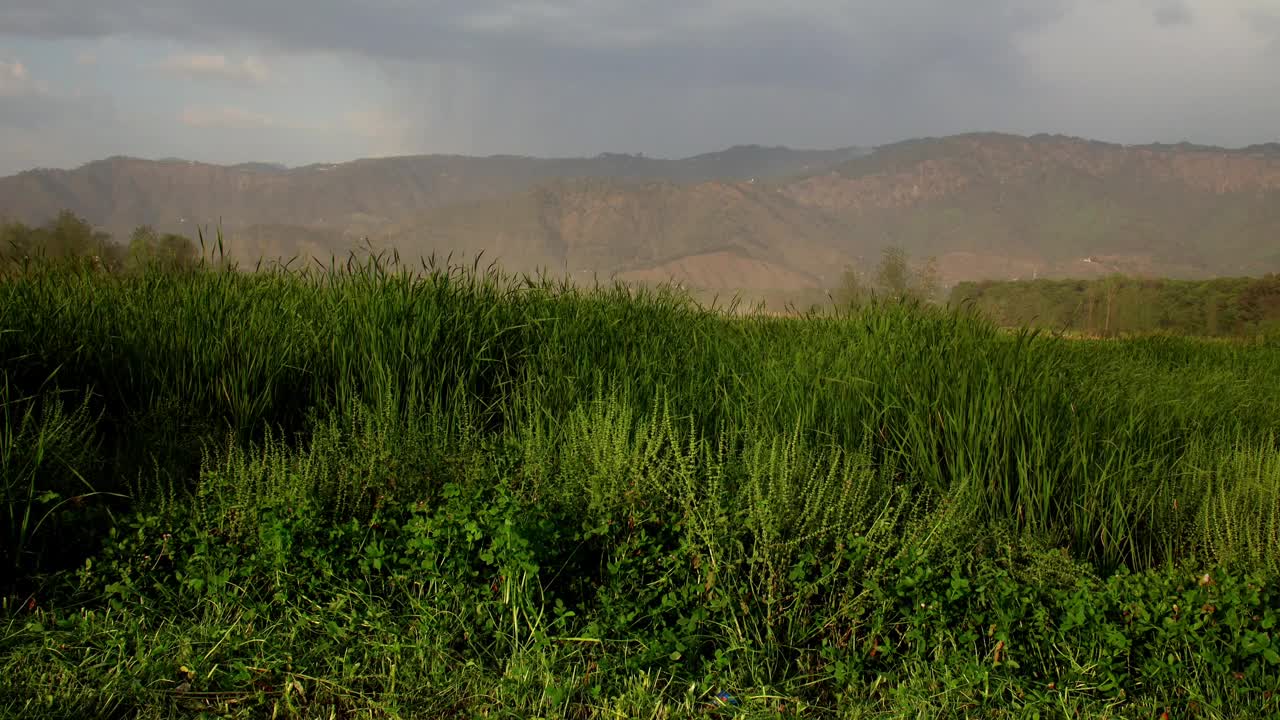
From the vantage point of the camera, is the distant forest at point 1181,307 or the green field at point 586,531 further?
the distant forest at point 1181,307

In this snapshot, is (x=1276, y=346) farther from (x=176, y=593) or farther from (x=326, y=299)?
(x=176, y=593)

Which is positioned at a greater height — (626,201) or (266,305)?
(626,201)

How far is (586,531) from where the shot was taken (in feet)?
9.75

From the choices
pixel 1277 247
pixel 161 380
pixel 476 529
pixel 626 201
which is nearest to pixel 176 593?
pixel 476 529

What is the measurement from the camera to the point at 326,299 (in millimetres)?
4969

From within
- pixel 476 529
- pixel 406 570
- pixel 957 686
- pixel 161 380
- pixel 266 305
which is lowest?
pixel 957 686

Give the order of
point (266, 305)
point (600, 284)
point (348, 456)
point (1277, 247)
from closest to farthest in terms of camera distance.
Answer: point (348, 456) → point (266, 305) → point (600, 284) → point (1277, 247)

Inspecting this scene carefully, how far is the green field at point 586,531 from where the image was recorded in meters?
2.57

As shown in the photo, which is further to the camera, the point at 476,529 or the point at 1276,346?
the point at 1276,346

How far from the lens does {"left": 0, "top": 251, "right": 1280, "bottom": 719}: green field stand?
101 inches

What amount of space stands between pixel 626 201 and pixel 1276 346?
172m

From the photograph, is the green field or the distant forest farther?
the distant forest

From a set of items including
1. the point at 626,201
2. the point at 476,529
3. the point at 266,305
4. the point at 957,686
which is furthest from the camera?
the point at 626,201

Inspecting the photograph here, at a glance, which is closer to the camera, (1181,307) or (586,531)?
(586,531)
